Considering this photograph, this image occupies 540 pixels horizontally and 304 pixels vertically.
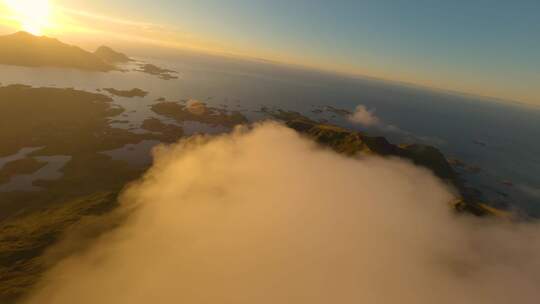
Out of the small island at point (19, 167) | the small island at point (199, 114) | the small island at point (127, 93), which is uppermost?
the small island at point (127, 93)

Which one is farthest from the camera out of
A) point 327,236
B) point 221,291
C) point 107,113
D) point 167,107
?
point 167,107

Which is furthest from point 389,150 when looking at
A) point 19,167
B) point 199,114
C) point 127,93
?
point 127,93

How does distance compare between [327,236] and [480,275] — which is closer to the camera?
[480,275]

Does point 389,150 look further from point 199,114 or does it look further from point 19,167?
point 19,167

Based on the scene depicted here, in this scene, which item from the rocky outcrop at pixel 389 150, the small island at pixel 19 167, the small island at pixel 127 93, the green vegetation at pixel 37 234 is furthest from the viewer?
the small island at pixel 127 93

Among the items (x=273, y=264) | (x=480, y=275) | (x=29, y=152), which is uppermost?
(x=29, y=152)

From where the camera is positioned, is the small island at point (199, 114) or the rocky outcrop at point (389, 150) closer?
the rocky outcrop at point (389, 150)

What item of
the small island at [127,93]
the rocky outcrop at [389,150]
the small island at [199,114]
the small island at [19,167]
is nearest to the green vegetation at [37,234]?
the small island at [19,167]

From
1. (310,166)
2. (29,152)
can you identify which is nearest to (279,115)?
(310,166)

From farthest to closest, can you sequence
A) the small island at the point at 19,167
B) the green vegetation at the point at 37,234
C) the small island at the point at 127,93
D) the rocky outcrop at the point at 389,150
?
1. the small island at the point at 127,93
2. the rocky outcrop at the point at 389,150
3. the small island at the point at 19,167
4. the green vegetation at the point at 37,234

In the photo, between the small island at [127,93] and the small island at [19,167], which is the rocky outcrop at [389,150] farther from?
the small island at [127,93]

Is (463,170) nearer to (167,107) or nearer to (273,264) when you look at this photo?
(273,264)
